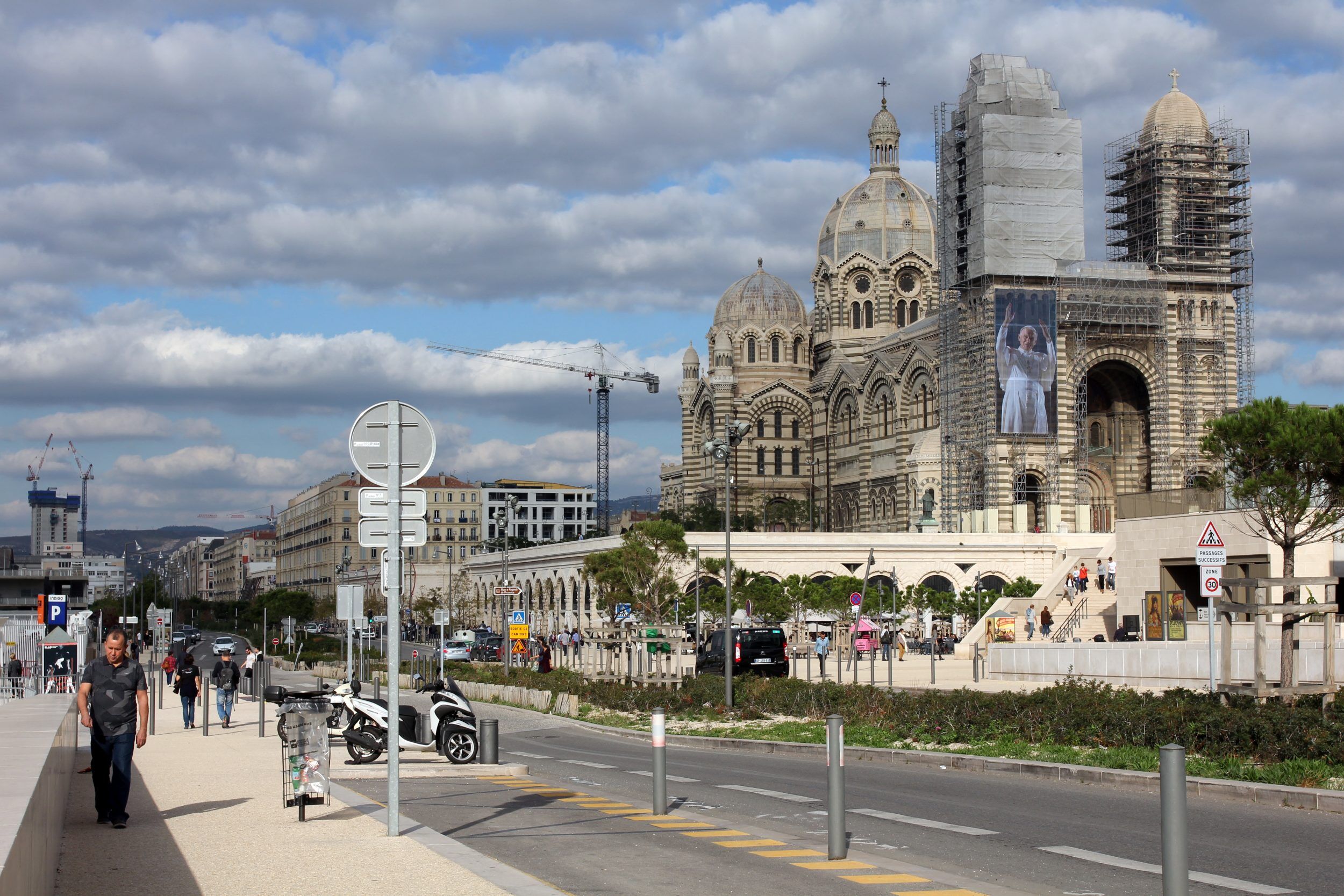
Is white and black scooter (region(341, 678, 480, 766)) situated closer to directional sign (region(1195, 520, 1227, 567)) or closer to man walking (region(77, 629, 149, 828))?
man walking (region(77, 629, 149, 828))

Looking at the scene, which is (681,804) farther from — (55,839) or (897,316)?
(897,316)

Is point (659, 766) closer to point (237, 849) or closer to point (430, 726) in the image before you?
point (237, 849)

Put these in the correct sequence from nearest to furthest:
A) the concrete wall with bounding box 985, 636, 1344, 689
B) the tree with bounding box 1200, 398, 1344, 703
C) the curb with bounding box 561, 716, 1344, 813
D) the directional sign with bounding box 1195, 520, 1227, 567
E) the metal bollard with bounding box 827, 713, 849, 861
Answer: the metal bollard with bounding box 827, 713, 849, 861
the curb with bounding box 561, 716, 1344, 813
the directional sign with bounding box 1195, 520, 1227, 567
the concrete wall with bounding box 985, 636, 1344, 689
the tree with bounding box 1200, 398, 1344, 703

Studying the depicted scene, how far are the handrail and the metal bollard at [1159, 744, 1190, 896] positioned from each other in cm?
3914

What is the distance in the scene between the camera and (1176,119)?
76875 mm

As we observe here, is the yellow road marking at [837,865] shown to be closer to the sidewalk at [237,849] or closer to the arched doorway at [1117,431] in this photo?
the sidewalk at [237,849]

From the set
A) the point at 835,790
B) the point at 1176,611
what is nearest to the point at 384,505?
the point at 835,790

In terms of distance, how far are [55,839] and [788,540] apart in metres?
65.0

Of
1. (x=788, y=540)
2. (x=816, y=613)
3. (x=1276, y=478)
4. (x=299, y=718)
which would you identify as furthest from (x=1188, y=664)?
(x=788, y=540)

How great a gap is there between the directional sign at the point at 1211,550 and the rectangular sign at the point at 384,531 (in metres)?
13.5

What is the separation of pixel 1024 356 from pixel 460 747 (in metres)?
58.5

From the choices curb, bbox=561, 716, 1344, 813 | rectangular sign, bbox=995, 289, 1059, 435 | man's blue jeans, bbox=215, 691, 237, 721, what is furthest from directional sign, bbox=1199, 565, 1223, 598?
rectangular sign, bbox=995, 289, 1059, 435

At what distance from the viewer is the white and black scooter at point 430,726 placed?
18.6 meters

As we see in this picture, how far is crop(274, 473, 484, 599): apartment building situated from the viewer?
13200 cm
